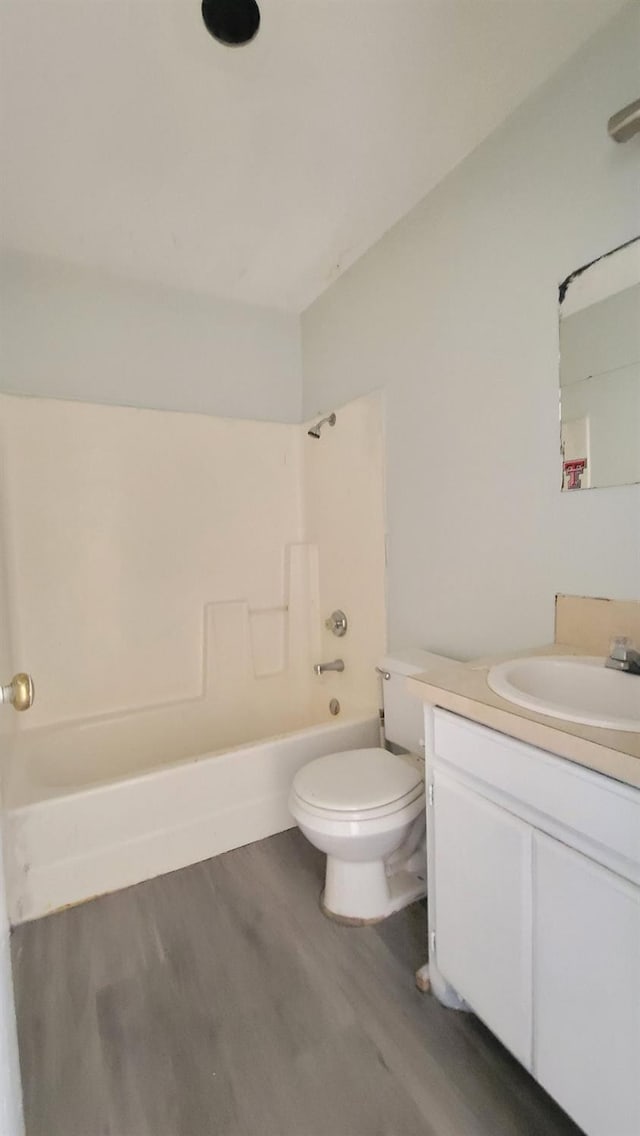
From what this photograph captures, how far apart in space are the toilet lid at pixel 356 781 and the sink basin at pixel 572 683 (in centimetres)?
50

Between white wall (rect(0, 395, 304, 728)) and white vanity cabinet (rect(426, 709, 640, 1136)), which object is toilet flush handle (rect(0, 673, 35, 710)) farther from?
white wall (rect(0, 395, 304, 728))

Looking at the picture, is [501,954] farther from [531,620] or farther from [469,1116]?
[531,620]

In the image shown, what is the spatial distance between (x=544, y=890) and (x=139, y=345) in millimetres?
2450

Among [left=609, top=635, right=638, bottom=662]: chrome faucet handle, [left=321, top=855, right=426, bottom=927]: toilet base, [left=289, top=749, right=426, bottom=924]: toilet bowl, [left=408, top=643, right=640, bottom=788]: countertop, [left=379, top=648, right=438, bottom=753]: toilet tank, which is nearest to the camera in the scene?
[left=408, top=643, right=640, bottom=788]: countertop

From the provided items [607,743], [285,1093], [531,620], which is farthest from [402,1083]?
[531,620]

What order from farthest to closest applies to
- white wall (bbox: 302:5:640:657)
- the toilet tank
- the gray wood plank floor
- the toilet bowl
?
1. the toilet tank
2. the toilet bowl
3. white wall (bbox: 302:5:640:657)
4. the gray wood plank floor

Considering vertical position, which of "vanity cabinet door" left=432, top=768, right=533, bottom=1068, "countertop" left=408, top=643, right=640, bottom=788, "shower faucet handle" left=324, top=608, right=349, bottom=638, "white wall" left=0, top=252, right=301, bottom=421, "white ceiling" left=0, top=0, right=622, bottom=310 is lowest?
"vanity cabinet door" left=432, top=768, right=533, bottom=1068

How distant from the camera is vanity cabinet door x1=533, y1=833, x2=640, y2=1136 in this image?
70 cm

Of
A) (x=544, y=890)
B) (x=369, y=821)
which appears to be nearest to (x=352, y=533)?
(x=369, y=821)

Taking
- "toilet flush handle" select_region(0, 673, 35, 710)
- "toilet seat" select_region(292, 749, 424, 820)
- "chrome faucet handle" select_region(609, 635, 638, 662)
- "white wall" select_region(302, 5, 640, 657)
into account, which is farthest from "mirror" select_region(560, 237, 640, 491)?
"toilet flush handle" select_region(0, 673, 35, 710)

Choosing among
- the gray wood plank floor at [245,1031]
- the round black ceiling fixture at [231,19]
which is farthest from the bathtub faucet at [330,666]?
the round black ceiling fixture at [231,19]

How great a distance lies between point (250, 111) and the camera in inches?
53.4

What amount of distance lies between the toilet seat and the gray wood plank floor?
396mm

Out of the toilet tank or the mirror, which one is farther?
the toilet tank
